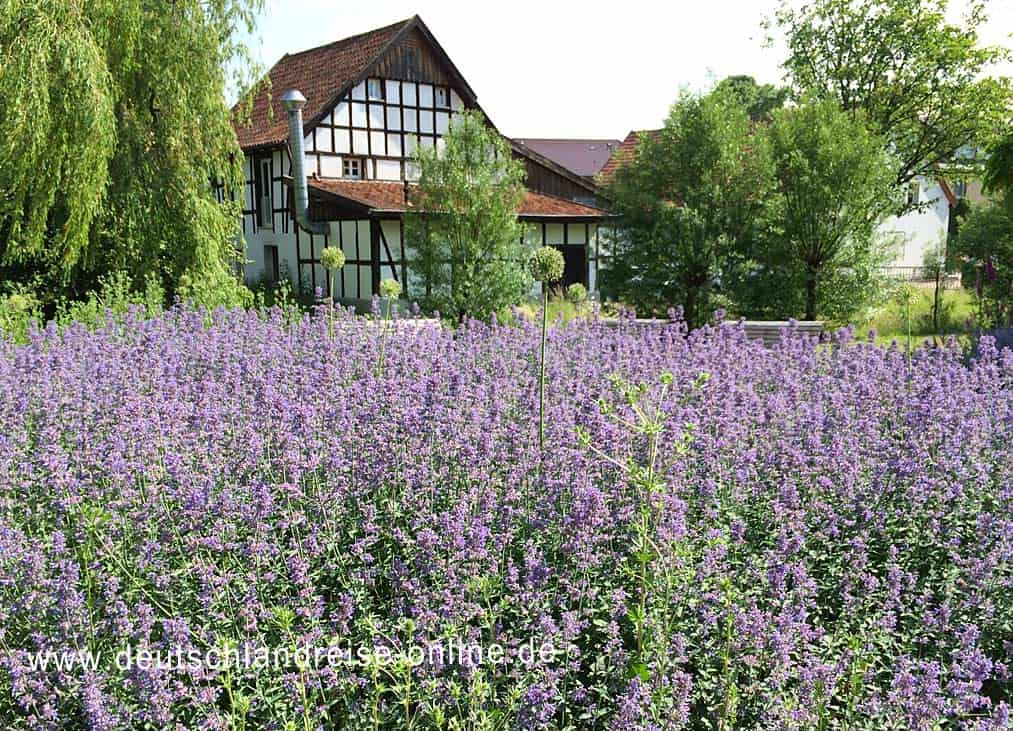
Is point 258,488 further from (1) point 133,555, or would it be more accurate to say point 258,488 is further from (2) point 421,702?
(2) point 421,702

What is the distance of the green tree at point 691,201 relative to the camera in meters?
14.9

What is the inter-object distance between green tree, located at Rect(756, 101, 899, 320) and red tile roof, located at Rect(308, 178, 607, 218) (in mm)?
4004

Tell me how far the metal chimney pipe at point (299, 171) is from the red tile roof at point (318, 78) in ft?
3.14

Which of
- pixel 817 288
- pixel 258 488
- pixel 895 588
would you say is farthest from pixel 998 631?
pixel 817 288

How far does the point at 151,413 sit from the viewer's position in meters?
4.10

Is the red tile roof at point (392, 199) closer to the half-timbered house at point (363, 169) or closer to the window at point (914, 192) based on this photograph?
the half-timbered house at point (363, 169)

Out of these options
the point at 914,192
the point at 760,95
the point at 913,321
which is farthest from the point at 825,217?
the point at 760,95

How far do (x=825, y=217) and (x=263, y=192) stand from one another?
46.5ft

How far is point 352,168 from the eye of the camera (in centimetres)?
2061

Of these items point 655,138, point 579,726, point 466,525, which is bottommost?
point 579,726

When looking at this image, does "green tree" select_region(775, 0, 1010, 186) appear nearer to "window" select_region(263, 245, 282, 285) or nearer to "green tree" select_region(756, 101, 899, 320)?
"green tree" select_region(756, 101, 899, 320)

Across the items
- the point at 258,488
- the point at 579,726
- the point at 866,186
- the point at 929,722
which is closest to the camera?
the point at 929,722

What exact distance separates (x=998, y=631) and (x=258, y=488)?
2918 mm

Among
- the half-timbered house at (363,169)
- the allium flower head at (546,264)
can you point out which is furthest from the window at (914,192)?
the allium flower head at (546,264)
